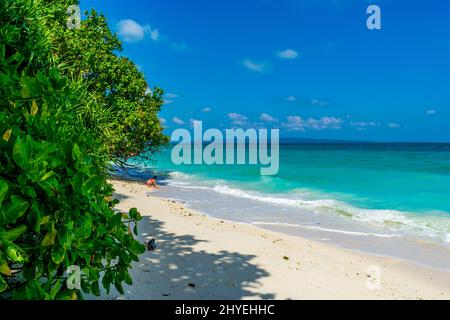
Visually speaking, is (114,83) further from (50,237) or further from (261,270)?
(50,237)

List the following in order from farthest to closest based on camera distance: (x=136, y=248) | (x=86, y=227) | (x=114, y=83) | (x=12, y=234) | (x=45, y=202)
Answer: (x=114, y=83) < (x=136, y=248) < (x=86, y=227) < (x=45, y=202) < (x=12, y=234)

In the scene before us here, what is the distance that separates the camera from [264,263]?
24.7ft

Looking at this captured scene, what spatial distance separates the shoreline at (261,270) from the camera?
595 centimetres

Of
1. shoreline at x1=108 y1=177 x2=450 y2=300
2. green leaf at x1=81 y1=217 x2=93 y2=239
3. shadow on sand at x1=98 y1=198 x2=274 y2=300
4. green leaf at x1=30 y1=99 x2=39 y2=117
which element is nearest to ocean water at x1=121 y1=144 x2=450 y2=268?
shoreline at x1=108 y1=177 x2=450 y2=300

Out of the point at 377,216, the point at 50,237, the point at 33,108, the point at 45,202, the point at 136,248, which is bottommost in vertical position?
the point at 377,216

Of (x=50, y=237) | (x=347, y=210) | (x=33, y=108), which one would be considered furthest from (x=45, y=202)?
(x=347, y=210)

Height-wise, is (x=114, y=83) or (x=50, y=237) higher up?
(x=114, y=83)

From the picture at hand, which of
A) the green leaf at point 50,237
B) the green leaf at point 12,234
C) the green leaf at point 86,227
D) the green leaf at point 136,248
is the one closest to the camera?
the green leaf at point 12,234

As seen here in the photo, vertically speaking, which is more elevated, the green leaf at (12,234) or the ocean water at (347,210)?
the green leaf at (12,234)

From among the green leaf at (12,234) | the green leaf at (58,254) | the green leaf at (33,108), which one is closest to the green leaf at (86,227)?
the green leaf at (58,254)

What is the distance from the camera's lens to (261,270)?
706 centimetres

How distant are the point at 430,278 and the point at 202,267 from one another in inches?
202

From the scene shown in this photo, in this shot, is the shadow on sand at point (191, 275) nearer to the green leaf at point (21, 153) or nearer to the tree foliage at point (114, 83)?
the green leaf at point (21, 153)
